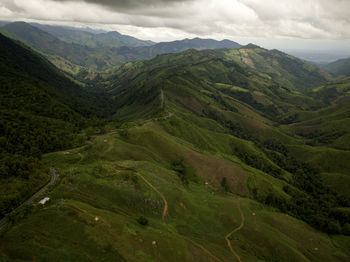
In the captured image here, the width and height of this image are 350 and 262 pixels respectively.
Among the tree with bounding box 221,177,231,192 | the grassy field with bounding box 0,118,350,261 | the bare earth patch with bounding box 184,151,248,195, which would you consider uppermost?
the grassy field with bounding box 0,118,350,261

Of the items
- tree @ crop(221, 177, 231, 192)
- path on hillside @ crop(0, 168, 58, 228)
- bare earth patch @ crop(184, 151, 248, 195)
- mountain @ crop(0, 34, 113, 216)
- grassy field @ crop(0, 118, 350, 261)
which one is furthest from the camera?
bare earth patch @ crop(184, 151, 248, 195)

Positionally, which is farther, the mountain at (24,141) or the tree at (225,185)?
the tree at (225,185)

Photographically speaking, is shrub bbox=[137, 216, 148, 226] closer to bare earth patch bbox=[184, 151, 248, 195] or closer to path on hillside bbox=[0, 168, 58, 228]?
path on hillside bbox=[0, 168, 58, 228]

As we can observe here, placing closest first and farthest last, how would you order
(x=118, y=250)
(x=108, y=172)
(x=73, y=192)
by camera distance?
1. (x=118, y=250)
2. (x=73, y=192)
3. (x=108, y=172)

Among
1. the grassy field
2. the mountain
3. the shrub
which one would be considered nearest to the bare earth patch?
the grassy field

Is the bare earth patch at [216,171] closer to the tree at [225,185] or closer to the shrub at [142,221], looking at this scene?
the tree at [225,185]

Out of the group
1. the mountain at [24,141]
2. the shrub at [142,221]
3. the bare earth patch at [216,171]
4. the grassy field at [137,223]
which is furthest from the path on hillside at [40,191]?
the bare earth patch at [216,171]

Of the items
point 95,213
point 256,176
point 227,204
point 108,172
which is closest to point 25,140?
point 108,172

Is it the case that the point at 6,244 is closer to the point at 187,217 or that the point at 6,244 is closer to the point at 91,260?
the point at 91,260
